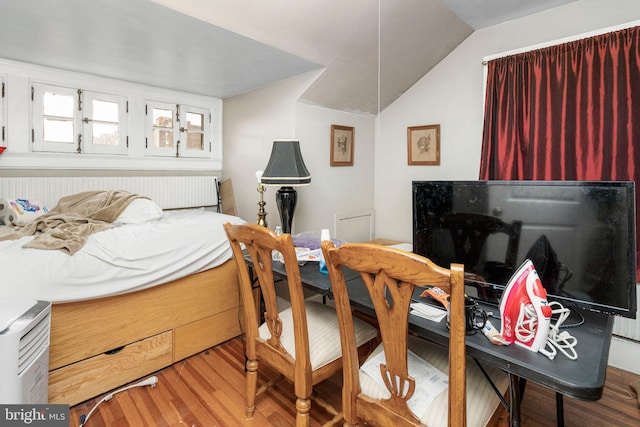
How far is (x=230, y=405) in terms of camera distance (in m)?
1.73

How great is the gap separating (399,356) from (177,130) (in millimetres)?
3018

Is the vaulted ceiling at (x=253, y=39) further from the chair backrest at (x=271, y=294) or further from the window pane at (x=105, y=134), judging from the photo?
the chair backrest at (x=271, y=294)

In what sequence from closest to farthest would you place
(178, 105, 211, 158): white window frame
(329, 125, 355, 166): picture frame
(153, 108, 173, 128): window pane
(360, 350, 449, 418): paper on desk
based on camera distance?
1. (360, 350, 449, 418): paper on desk
2. (329, 125, 355, 166): picture frame
3. (153, 108, 173, 128): window pane
4. (178, 105, 211, 158): white window frame

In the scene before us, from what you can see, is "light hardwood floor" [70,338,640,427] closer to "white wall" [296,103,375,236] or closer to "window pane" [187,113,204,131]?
"white wall" [296,103,375,236]

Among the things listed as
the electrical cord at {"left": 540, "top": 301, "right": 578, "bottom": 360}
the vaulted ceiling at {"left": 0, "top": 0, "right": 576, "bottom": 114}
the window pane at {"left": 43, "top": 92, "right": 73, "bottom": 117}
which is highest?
the vaulted ceiling at {"left": 0, "top": 0, "right": 576, "bottom": 114}

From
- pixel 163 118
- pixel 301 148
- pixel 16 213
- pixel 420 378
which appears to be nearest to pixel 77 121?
pixel 163 118

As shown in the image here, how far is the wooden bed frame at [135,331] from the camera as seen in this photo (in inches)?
66.2

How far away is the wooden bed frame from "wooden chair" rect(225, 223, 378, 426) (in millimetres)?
729

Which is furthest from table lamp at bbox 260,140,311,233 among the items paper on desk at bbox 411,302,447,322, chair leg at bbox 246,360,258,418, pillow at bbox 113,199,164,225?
paper on desk at bbox 411,302,447,322

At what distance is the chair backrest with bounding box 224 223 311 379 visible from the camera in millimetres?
1258

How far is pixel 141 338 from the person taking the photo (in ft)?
6.37

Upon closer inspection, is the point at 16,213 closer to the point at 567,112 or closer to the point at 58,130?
the point at 58,130

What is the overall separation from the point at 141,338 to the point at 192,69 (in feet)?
6.40

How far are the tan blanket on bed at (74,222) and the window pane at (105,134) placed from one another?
24.2 inches
